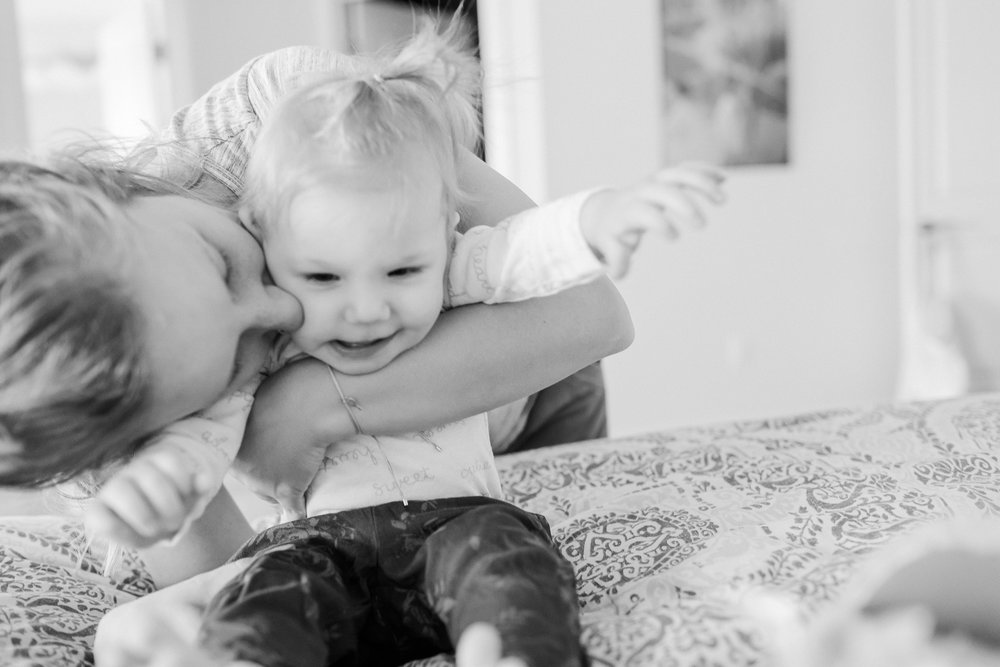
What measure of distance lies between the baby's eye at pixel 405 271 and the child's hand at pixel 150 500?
0.24m

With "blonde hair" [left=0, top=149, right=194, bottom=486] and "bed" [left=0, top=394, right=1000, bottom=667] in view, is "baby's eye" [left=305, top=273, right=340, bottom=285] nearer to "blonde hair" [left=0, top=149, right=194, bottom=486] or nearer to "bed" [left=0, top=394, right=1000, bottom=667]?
"blonde hair" [left=0, top=149, right=194, bottom=486]

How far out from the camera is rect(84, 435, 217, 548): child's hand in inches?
27.1

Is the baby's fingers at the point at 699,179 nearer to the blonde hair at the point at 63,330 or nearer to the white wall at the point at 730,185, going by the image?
the blonde hair at the point at 63,330

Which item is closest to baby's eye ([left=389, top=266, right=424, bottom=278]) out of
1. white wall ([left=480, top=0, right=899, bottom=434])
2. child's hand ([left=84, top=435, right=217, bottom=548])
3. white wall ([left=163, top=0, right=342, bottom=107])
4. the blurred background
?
child's hand ([left=84, top=435, right=217, bottom=548])

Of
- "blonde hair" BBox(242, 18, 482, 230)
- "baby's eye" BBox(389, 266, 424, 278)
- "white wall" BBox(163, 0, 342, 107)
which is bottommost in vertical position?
"baby's eye" BBox(389, 266, 424, 278)

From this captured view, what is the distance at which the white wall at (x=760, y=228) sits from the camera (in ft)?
14.7

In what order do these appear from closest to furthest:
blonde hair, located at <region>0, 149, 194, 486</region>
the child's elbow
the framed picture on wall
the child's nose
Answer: blonde hair, located at <region>0, 149, 194, 486</region> < the child's nose < the child's elbow < the framed picture on wall

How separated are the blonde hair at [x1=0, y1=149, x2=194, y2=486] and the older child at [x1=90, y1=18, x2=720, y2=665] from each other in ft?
0.19

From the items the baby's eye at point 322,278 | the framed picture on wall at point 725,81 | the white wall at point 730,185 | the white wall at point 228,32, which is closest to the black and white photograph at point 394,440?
the baby's eye at point 322,278

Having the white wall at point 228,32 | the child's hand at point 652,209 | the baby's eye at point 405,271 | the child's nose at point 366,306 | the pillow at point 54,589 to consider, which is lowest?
the pillow at point 54,589

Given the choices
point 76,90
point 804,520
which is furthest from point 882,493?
point 76,90

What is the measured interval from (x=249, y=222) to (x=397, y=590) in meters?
0.37

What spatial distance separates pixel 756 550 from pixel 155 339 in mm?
568

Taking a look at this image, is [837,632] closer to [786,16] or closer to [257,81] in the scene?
[257,81]
